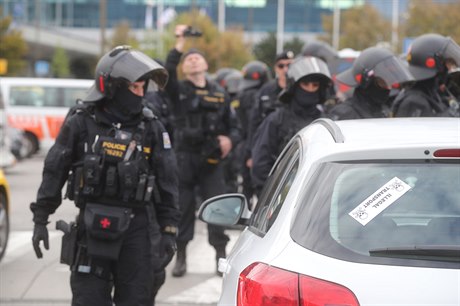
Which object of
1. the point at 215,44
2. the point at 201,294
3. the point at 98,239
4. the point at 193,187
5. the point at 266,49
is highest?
the point at 98,239

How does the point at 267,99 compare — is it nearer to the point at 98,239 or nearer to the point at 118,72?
the point at 118,72

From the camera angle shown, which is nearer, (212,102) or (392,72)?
(392,72)

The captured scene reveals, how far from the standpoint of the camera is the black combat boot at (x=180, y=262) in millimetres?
7887

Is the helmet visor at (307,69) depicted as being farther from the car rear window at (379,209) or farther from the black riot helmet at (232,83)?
the black riot helmet at (232,83)

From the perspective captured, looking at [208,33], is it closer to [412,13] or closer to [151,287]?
[412,13]

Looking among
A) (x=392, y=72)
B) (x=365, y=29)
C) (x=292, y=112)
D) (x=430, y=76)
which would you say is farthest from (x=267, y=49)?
(x=392, y=72)

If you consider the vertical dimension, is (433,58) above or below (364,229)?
above

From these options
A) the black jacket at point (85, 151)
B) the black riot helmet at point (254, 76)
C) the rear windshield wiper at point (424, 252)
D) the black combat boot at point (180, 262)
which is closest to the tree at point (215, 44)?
the black riot helmet at point (254, 76)

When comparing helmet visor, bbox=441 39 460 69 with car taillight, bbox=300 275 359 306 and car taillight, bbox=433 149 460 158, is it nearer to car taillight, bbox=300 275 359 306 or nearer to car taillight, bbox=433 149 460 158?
car taillight, bbox=433 149 460 158

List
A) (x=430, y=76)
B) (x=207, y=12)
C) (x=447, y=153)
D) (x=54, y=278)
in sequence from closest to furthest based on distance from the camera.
→ (x=447, y=153) → (x=430, y=76) → (x=54, y=278) → (x=207, y=12)

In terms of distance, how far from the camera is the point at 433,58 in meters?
6.97

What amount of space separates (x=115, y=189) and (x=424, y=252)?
233 centimetres

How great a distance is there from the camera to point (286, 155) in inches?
169

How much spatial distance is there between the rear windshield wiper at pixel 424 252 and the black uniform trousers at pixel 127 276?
7.32ft
